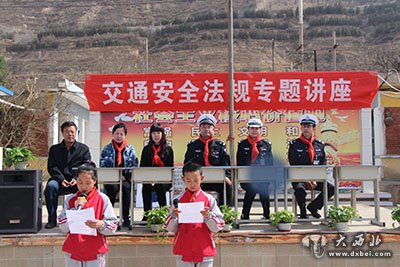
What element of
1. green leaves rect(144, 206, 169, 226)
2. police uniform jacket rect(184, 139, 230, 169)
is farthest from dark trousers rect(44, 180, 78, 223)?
police uniform jacket rect(184, 139, 230, 169)

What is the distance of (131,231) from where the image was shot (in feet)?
17.0

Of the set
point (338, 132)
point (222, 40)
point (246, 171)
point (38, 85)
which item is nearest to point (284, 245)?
point (246, 171)

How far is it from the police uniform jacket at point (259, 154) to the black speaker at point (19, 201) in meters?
2.41

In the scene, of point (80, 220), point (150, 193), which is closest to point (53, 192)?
point (150, 193)

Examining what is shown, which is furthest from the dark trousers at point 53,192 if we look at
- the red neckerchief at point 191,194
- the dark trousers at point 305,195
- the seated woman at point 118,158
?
the dark trousers at point 305,195

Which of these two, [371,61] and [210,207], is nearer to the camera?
[210,207]

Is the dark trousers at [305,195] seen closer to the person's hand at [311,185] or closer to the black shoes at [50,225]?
the person's hand at [311,185]

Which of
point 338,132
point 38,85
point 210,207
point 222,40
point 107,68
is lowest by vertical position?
point 210,207

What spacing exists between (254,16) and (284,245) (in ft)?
164

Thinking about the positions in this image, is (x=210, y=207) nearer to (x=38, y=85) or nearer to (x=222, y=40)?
(x=38, y=85)

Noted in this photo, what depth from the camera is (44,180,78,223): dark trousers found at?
5.34 meters

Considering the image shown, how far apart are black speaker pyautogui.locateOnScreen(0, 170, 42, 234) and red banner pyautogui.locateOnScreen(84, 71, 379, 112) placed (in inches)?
140

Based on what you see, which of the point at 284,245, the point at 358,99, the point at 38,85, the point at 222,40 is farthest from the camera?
the point at 222,40

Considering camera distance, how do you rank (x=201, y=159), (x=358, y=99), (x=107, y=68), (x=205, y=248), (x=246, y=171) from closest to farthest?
(x=205, y=248)
(x=246, y=171)
(x=201, y=159)
(x=358, y=99)
(x=107, y=68)
